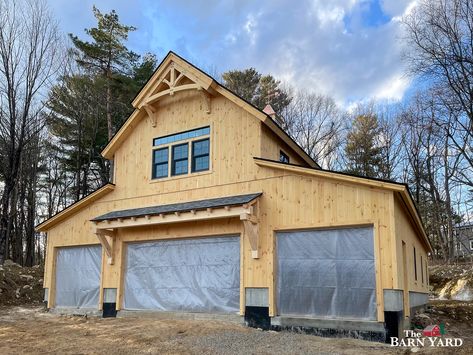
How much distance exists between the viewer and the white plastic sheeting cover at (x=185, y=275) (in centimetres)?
1091

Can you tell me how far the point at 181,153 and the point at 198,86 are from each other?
2138 mm

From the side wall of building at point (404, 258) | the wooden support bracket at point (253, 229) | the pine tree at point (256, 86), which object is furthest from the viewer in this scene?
the pine tree at point (256, 86)

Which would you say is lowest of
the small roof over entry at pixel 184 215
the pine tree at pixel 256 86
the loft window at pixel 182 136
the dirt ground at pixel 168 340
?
the dirt ground at pixel 168 340

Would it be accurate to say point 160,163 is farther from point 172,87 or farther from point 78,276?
point 78,276

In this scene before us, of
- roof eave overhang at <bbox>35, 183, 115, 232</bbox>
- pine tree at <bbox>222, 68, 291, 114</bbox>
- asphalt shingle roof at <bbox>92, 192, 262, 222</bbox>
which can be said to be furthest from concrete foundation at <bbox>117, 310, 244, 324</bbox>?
pine tree at <bbox>222, 68, 291, 114</bbox>

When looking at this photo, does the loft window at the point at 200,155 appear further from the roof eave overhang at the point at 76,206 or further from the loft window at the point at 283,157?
the roof eave overhang at the point at 76,206

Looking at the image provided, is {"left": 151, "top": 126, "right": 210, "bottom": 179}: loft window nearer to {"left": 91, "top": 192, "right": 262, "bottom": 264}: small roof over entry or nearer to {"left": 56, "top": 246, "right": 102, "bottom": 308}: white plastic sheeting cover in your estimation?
{"left": 91, "top": 192, "right": 262, "bottom": 264}: small roof over entry

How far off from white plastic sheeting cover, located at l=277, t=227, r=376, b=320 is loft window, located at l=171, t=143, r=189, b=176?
393 centimetres

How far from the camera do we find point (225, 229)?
11.1m

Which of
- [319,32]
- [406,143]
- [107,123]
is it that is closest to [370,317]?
[319,32]

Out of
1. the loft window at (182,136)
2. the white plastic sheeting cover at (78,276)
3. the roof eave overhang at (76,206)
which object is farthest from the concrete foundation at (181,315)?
the loft window at (182,136)

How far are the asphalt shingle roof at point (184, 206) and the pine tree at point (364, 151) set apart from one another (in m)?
21.4

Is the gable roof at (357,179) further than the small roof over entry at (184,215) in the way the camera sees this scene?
No

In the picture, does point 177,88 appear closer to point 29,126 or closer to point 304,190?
point 304,190
